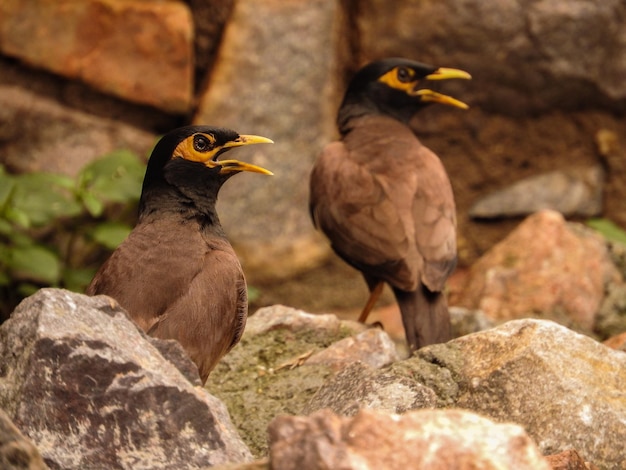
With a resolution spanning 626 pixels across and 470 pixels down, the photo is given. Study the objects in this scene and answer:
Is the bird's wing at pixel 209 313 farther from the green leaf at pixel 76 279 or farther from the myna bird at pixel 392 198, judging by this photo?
the green leaf at pixel 76 279

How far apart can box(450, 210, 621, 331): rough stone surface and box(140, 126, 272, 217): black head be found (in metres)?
1.91

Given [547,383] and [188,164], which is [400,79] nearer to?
[188,164]

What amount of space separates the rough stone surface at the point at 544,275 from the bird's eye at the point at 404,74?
942mm

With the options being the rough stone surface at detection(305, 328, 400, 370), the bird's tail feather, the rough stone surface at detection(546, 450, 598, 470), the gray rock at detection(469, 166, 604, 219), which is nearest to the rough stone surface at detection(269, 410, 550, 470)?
the rough stone surface at detection(546, 450, 598, 470)

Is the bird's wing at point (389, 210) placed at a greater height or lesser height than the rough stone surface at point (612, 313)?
greater

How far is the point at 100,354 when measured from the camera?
2568 millimetres

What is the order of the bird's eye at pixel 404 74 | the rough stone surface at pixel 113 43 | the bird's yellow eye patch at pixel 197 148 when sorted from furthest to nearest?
the rough stone surface at pixel 113 43, the bird's eye at pixel 404 74, the bird's yellow eye patch at pixel 197 148

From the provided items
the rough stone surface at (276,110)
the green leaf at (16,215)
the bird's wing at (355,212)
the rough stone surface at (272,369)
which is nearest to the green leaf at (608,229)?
the rough stone surface at (276,110)

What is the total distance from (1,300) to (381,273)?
7.16 feet

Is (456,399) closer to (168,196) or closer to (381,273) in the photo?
(168,196)

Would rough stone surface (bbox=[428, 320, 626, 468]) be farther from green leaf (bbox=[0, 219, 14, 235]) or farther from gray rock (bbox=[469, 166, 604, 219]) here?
gray rock (bbox=[469, 166, 604, 219])

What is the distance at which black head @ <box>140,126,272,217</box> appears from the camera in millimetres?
3816

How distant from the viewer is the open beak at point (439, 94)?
17.7ft

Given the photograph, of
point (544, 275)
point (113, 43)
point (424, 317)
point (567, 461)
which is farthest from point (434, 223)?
point (567, 461)
